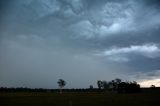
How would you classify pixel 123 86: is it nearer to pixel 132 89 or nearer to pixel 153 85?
pixel 132 89

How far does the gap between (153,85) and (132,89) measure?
54.6m

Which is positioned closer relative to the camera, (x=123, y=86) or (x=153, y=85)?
(x=123, y=86)

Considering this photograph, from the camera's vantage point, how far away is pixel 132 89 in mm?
148500

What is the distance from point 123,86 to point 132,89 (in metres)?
6.68

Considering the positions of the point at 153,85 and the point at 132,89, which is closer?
the point at 132,89

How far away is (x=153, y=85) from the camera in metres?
195

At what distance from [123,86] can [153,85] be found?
5385 centimetres

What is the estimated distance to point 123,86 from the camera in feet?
502

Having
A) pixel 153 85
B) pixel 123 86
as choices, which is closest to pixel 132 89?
pixel 123 86
